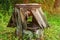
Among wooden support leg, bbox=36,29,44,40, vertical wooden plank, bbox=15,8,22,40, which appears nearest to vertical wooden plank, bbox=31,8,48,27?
wooden support leg, bbox=36,29,44,40

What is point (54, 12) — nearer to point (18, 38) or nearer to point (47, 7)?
point (47, 7)

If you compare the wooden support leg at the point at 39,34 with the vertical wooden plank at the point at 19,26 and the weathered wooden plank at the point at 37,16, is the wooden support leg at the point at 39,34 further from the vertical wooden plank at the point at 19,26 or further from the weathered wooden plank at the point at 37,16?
the vertical wooden plank at the point at 19,26

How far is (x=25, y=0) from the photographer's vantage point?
10.6 meters

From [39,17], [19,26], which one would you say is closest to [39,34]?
[39,17]

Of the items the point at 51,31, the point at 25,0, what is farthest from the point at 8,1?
the point at 51,31

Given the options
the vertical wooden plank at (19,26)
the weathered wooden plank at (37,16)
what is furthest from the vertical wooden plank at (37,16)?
the vertical wooden plank at (19,26)

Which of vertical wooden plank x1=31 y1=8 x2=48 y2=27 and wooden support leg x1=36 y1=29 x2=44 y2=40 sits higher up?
vertical wooden plank x1=31 y1=8 x2=48 y2=27

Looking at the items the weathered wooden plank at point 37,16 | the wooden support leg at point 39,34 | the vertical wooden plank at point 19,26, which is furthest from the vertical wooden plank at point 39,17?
the vertical wooden plank at point 19,26

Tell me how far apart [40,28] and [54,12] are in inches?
213

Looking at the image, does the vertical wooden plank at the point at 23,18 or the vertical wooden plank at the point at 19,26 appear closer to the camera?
the vertical wooden plank at the point at 23,18

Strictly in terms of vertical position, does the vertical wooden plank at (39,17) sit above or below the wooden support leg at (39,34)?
above

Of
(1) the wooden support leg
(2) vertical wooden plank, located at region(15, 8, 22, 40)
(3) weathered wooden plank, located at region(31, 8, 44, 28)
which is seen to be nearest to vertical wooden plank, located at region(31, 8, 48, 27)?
(3) weathered wooden plank, located at region(31, 8, 44, 28)

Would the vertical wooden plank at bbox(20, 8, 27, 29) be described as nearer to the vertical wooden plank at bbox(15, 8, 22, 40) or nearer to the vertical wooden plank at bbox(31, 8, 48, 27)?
the vertical wooden plank at bbox(15, 8, 22, 40)

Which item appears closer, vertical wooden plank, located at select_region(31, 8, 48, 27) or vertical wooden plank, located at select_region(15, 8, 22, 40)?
vertical wooden plank, located at select_region(31, 8, 48, 27)
